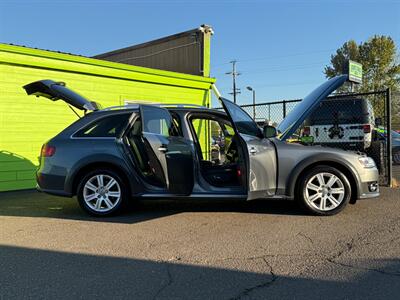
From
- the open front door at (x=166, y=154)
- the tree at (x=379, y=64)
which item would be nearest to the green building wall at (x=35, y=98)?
the open front door at (x=166, y=154)

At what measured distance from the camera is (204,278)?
377 cm

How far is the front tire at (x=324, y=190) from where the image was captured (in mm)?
5980

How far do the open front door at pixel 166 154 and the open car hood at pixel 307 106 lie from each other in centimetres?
148

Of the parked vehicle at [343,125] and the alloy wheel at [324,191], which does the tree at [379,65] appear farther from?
the alloy wheel at [324,191]

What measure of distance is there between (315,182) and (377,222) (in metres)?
0.98

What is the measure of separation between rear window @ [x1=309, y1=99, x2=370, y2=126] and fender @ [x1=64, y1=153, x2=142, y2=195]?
6869 mm

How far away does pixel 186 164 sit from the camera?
595 cm

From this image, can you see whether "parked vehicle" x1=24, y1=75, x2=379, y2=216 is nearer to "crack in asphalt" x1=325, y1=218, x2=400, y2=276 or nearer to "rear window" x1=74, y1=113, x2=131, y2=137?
"rear window" x1=74, y1=113, x2=131, y2=137

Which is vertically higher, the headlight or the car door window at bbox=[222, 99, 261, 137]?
the car door window at bbox=[222, 99, 261, 137]

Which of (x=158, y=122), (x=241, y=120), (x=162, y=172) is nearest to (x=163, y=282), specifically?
(x=162, y=172)

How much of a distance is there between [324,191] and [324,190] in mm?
14

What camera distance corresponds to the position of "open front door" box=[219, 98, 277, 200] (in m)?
5.73

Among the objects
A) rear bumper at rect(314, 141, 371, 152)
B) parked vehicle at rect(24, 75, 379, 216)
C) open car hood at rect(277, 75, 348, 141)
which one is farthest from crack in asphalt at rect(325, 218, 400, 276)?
rear bumper at rect(314, 141, 371, 152)

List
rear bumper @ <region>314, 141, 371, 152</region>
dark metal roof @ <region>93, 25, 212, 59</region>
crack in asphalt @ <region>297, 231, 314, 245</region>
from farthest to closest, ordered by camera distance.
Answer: dark metal roof @ <region>93, 25, 212, 59</region>, rear bumper @ <region>314, 141, 371, 152</region>, crack in asphalt @ <region>297, 231, 314, 245</region>
